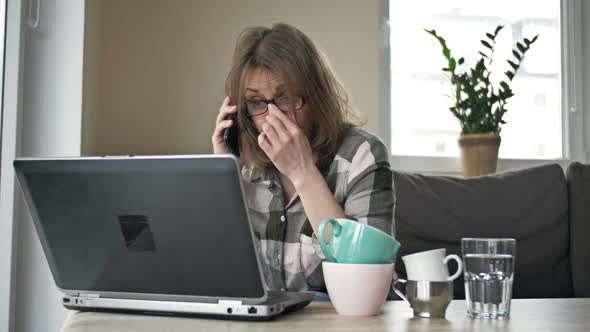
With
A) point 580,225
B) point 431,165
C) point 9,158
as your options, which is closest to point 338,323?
point 9,158

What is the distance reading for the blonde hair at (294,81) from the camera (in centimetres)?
138

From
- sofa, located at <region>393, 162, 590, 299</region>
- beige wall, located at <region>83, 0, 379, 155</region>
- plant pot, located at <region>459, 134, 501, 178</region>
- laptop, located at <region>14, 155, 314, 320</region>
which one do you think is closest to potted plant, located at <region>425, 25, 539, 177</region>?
plant pot, located at <region>459, 134, 501, 178</region>

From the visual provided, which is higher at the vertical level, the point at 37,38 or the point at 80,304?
the point at 37,38

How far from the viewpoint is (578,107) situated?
2.85m

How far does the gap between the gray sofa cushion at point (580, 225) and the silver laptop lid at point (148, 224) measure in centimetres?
155

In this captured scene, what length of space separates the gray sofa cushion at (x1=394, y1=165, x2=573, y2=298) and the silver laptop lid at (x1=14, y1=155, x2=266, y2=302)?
1221 mm

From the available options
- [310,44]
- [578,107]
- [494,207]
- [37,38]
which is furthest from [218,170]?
[578,107]

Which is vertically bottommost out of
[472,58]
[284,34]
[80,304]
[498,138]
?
[80,304]

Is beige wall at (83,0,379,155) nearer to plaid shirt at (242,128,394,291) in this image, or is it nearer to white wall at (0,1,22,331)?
white wall at (0,1,22,331)

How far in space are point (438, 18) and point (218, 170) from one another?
2.23m

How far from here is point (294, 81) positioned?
1.37m

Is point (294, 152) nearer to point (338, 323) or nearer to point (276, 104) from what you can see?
point (276, 104)

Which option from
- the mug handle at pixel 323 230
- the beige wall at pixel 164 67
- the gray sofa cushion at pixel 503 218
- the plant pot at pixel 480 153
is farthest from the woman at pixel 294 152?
the plant pot at pixel 480 153

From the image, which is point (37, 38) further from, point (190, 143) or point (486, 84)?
point (486, 84)
